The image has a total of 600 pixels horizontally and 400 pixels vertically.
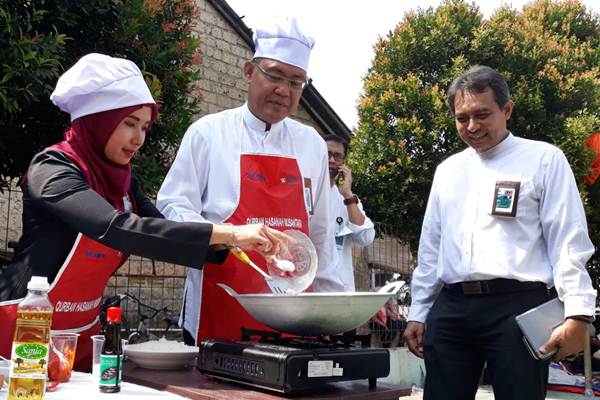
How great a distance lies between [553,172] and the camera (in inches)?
105

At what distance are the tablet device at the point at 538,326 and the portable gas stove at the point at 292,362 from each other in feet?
3.04

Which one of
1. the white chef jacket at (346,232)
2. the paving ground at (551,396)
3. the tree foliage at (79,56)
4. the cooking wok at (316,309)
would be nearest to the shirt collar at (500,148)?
the cooking wok at (316,309)

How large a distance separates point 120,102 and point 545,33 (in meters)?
10.7

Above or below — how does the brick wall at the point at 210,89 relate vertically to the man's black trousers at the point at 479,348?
above

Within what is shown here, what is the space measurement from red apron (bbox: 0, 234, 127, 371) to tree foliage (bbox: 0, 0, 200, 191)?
82.2 inches

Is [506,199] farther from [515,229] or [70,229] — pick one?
[70,229]

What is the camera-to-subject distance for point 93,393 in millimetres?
1508

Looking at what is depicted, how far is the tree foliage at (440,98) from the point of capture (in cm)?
955

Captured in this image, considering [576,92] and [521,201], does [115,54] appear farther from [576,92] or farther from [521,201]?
[576,92]

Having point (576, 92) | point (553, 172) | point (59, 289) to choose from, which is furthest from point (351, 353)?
point (576, 92)

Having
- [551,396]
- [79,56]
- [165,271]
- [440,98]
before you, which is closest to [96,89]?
[79,56]

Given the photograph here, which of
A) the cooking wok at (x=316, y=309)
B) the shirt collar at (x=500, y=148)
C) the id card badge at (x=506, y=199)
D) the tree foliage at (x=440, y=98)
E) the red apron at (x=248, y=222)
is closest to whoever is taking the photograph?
the cooking wok at (x=316, y=309)

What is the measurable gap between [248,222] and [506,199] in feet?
3.82

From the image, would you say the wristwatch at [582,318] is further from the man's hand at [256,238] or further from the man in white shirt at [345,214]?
the man in white shirt at [345,214]
